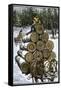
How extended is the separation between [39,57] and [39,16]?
10.2 inches

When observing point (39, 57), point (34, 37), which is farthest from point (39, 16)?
point (39, 57)

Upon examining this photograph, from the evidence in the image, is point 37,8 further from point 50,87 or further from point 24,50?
point 50,87

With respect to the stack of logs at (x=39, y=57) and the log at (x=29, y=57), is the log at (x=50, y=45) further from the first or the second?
the log at (x=29, y=57)

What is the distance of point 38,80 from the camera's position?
186 centimetres

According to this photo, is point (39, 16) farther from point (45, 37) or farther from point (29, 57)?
point (29, 57)

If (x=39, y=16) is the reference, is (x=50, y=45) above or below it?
below

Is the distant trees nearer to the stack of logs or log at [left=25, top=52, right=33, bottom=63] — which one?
the stack of logs

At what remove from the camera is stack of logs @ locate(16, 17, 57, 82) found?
184 centimetres

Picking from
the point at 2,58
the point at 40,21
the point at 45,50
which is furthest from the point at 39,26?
the point at 2,58

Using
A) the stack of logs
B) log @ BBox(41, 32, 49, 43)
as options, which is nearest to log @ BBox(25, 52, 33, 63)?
the stack of logs

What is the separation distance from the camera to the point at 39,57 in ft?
6.12

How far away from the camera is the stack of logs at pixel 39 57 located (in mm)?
1838

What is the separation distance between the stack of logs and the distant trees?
0.04 m

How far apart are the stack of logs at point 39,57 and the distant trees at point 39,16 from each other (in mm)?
35
